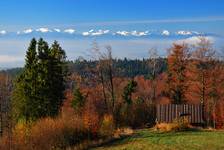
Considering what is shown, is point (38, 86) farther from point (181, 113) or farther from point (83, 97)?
point (83, 97)

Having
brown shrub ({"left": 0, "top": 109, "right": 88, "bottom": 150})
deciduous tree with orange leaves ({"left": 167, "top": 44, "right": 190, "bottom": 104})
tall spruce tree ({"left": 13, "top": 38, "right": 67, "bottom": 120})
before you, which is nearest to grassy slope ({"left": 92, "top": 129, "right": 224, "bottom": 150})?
brown shrub ({"left": 0, "top": 109, "right": 88, "bottom": 150})

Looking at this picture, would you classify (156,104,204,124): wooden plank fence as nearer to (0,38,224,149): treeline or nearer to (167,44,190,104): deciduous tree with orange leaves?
(0,38,224,149): treeline

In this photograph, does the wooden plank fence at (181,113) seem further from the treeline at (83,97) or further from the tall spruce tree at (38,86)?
the tall spruce tree at (38,86)

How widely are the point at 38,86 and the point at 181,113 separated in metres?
15.1

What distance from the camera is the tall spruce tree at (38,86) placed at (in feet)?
160

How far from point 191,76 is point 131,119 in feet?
36.5

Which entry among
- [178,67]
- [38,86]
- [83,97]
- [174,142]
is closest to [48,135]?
[174,142]

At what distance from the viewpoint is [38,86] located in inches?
1939

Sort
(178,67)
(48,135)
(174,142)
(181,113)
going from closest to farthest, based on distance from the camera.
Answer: (174,142) < (48,135) < (181,113) < (178,67)

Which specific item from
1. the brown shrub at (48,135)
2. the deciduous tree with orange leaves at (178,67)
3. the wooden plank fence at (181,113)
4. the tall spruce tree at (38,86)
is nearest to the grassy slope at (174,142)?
the brown shrub at (48,135)

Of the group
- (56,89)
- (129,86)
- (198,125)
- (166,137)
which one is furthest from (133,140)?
(129,86)

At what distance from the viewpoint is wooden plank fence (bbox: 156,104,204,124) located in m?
48.6

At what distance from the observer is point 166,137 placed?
3538cm

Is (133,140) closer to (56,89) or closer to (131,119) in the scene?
(56,89)
